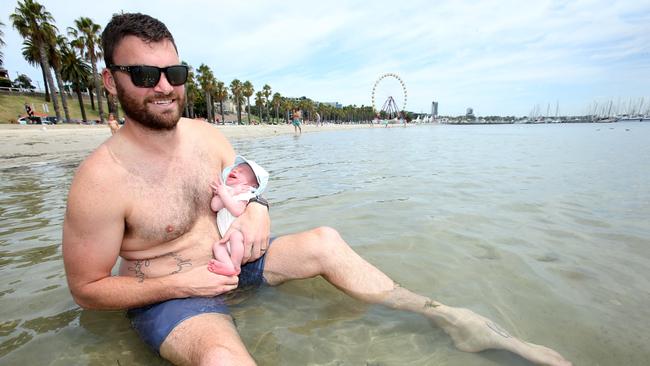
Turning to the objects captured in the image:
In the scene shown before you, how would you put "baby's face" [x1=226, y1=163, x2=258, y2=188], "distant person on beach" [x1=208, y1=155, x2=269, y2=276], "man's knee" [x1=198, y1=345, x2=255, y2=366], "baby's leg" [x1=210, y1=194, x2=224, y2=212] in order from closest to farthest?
"man's knee" [x1=198, y1=345, x2=255, y2=366] → "distant person on beach" [x1=208, y1=155, x2=269, y2=276] → "baby's leg" [x1=210, y1=194, x2=224, y2=212] → "baby's face" [x1=226, y1=163, x2=258, y2=188]

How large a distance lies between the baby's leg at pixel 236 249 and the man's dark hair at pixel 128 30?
129cm

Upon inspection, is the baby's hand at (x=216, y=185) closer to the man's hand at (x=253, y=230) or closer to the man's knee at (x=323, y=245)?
the man's hand at (x=253, y=230)

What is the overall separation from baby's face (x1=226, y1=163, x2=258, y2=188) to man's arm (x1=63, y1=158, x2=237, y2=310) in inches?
28.9

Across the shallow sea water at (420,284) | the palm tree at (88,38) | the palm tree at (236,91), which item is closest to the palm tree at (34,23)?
the palm tree at (88,38)

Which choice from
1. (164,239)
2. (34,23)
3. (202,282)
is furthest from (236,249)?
(34,23)

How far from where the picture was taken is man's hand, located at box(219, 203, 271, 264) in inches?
92.2

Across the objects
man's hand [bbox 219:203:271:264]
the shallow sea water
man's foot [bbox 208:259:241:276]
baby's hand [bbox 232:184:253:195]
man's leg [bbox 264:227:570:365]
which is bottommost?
the shallow sea water

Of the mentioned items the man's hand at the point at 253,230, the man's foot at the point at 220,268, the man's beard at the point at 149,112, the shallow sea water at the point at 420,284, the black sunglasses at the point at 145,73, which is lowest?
the shallow sea water at the point at 420,284

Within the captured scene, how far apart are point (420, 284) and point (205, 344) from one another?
5.93 feet

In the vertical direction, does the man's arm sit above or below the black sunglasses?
below

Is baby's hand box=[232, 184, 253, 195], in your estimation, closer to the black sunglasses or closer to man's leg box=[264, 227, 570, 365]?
man's leg box=[264, 227, 570, 365]

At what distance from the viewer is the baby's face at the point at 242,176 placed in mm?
2559

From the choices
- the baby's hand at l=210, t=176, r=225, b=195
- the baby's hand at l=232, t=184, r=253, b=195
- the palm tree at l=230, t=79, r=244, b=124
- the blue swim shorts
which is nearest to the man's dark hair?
the baby's hand at l=210, t=176, r=225, b=195

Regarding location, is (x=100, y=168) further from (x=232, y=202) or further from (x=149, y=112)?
(x=232, y=202)
